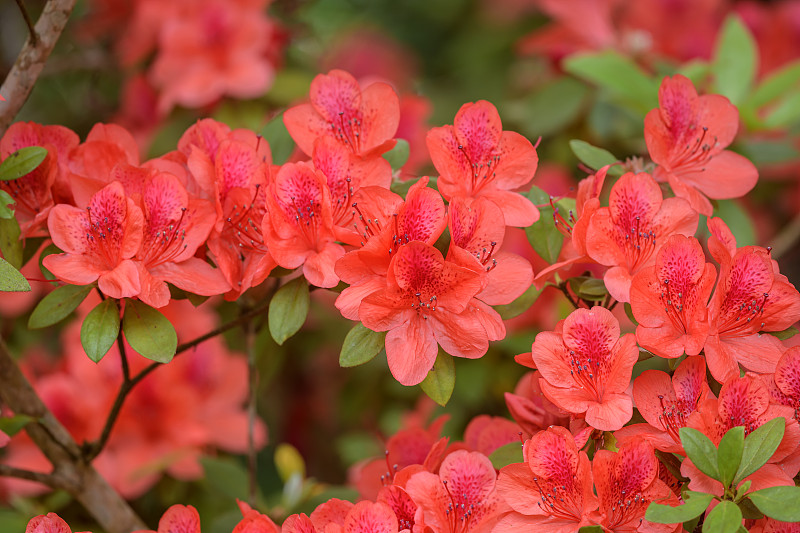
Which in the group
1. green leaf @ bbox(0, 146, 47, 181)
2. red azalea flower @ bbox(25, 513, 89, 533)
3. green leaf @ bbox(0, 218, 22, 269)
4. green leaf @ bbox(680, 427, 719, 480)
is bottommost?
red azalea flower @ bbox(25, 513, 89, 533)

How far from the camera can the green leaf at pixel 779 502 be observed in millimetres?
597

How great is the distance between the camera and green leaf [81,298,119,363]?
733 millimetres

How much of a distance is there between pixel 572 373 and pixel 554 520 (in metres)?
0.13

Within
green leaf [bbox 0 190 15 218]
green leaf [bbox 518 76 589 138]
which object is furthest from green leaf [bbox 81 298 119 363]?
green leaf [bbox 518 76 589 138]

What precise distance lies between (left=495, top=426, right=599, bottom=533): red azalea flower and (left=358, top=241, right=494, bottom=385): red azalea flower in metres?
0.10

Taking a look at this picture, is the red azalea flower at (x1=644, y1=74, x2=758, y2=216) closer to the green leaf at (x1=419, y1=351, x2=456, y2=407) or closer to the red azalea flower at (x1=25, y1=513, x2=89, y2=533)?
the green leaf at (x1=419, y1=351, x2=456, y2=407)

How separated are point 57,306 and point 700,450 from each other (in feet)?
1.97

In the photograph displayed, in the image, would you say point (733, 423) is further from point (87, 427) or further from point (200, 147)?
point (87, 427)

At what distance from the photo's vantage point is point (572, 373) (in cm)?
70

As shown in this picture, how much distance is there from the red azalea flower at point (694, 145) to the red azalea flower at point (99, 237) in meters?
0.53

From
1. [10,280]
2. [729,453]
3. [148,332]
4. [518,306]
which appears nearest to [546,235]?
[518,306]

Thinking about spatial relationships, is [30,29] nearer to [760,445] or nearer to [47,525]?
[47,525]

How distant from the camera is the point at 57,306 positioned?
77 cm

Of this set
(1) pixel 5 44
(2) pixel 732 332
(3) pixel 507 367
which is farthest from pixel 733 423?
(1) pixel 5 44
